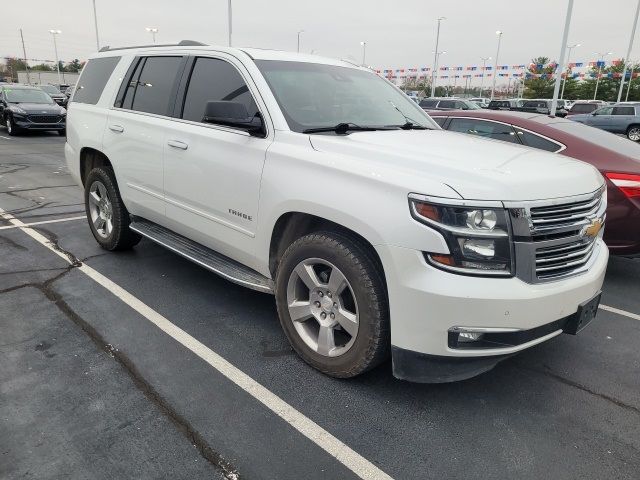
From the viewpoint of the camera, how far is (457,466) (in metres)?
2.49

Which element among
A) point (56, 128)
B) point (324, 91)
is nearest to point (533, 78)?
point (56, 128)

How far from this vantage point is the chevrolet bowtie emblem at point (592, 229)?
115 inches

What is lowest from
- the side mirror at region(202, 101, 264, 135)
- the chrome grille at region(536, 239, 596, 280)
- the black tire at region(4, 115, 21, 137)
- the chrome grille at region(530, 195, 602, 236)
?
the black tire at region(4, 115, 21, 137)

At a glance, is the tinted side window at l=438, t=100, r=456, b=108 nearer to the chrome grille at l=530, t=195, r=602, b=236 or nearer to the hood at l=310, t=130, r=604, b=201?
the hood at l=310, t=130, r=604, b=201

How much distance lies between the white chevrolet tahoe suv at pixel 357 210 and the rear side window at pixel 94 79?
2.55ft

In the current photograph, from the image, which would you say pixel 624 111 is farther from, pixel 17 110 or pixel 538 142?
pixel 17 110

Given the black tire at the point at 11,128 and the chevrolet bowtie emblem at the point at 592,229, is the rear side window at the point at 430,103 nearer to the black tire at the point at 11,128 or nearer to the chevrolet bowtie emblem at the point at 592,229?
the black tire at the point at 11,128

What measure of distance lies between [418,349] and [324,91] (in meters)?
2.15

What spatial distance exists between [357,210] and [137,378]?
67.3 inches

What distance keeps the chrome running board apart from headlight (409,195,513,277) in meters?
1.39

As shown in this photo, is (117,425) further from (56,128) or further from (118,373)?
(56,128)

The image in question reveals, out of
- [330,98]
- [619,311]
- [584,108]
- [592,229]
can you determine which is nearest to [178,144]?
[330,98]

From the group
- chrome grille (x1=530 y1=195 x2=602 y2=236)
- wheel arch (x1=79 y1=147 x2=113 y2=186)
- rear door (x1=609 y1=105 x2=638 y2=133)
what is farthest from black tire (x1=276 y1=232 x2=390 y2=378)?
rear door (x1=609 y1=105 x2=638 y2=133)

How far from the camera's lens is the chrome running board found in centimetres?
355
